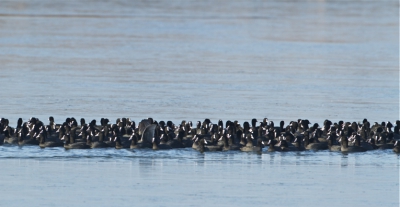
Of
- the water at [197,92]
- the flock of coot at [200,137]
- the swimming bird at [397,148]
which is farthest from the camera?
the swimming bird at [397,148]

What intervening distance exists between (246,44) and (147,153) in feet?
107

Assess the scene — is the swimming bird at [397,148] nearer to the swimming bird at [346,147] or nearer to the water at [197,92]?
the water at [197,92]

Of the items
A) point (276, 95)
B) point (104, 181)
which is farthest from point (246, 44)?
point (104, 181)

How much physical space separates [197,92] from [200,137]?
35.0ft

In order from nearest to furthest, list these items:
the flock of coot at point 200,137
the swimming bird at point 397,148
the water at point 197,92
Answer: the water at point 197,92 < the flock of coot at point 200,137 < the swimming bird at point 397,148

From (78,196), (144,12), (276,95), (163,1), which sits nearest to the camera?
(78,196)

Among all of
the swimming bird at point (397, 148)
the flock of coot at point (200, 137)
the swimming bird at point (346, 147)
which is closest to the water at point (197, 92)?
the swimming bird at point (397, 148)

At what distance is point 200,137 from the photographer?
75.4ft

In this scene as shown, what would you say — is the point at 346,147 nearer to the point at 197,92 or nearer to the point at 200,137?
the point at 200,137

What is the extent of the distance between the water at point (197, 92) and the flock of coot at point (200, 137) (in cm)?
43

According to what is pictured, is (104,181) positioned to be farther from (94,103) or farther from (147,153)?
(94,103)

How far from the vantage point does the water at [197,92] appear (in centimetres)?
1847

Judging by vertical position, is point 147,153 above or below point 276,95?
below

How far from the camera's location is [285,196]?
17.8m
